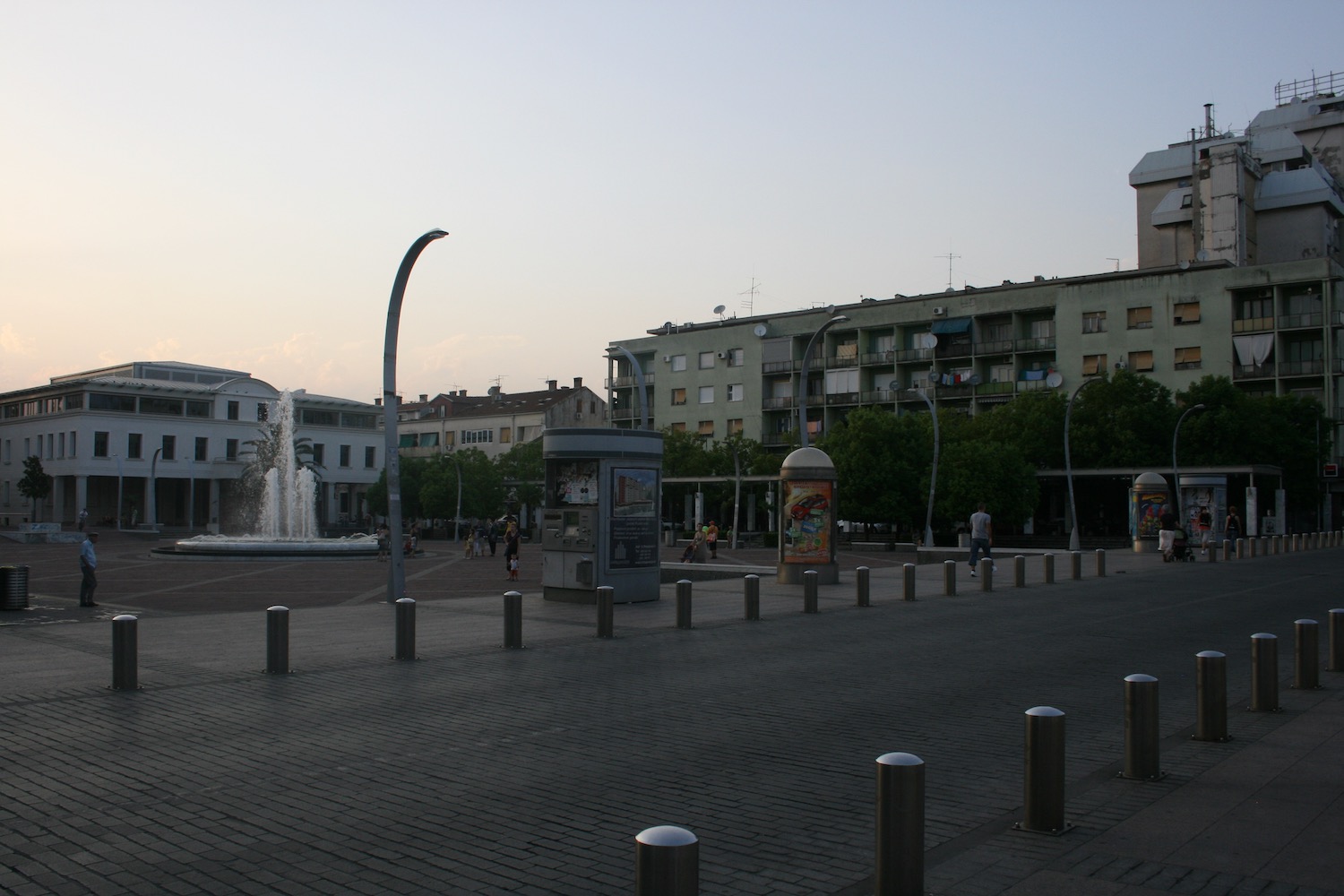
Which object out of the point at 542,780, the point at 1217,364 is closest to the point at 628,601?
the point at 542,780

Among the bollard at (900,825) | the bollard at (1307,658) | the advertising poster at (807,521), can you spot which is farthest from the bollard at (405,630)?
the advertising poster at (807,521)

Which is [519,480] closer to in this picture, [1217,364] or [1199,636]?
[1217,364]

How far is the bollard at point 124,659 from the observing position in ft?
33.7

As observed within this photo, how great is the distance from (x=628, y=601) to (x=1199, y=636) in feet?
30.1

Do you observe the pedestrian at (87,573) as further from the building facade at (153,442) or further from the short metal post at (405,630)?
the building facade at (153,442)

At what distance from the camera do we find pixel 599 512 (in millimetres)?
18734

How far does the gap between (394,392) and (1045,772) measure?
1468 centimetres

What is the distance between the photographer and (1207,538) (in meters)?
Answer: 34.6

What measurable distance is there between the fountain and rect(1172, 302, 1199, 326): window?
4652 cm

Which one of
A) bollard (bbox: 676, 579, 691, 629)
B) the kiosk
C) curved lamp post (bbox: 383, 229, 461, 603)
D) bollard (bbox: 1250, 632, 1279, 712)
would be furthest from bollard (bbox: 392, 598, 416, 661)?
bollard (bbox: 1250, 632, 1279, 712)

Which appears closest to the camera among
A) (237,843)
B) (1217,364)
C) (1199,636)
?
(237,843)

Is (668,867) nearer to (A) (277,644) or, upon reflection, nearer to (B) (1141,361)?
(A) (277,644)

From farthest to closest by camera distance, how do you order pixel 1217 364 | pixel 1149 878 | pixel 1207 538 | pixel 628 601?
1. pixel 1217 364
2. pixel 1207 538
3. pixel 628 601
4. pixel 1149 878

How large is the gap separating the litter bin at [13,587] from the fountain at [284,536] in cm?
1881
